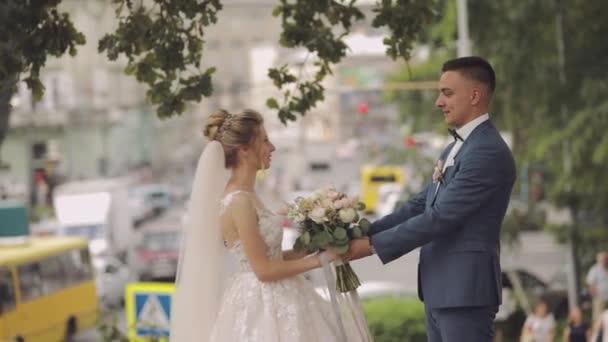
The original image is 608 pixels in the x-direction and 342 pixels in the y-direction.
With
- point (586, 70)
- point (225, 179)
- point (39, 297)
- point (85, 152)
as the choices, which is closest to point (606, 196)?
point (586, 70)

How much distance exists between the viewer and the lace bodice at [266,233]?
682 centimetres

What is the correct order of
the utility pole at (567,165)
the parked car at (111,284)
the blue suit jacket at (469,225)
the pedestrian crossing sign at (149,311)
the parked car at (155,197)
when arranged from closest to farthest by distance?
the blue suit jacket at (469,225) < the pedestrian crossing sign at (149,311) < the utility pole at (567,165) < the parked car at (111,284) < the parked car at (155,197)

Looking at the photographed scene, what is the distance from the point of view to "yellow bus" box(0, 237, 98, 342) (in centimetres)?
2347

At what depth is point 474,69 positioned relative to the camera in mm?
6012

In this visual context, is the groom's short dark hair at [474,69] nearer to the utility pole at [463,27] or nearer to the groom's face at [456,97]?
the groom's face at [456,97]

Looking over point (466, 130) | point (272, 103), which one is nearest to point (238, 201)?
point (466, 130)

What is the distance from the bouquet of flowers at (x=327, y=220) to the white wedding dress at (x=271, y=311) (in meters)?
0.23

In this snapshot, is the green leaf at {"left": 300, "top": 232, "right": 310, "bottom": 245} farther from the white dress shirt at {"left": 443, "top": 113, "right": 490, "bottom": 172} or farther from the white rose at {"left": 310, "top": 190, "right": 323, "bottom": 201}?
the white dress shirt at {"left": 443, "top": 113, "right": 490, "bottom": 172}

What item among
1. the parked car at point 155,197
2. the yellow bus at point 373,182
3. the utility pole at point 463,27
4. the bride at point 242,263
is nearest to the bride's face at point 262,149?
the bride at point 242,263

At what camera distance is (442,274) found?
6047 millimetres

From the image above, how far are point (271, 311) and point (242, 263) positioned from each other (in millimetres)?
301

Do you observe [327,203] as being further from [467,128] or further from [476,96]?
[476,96]

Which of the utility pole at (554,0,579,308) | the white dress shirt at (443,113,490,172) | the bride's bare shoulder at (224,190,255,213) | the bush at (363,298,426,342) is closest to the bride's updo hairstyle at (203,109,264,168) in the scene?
the bride's bare shoulder at (224,190,255,213)

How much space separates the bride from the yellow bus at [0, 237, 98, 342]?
15531 millimetres
